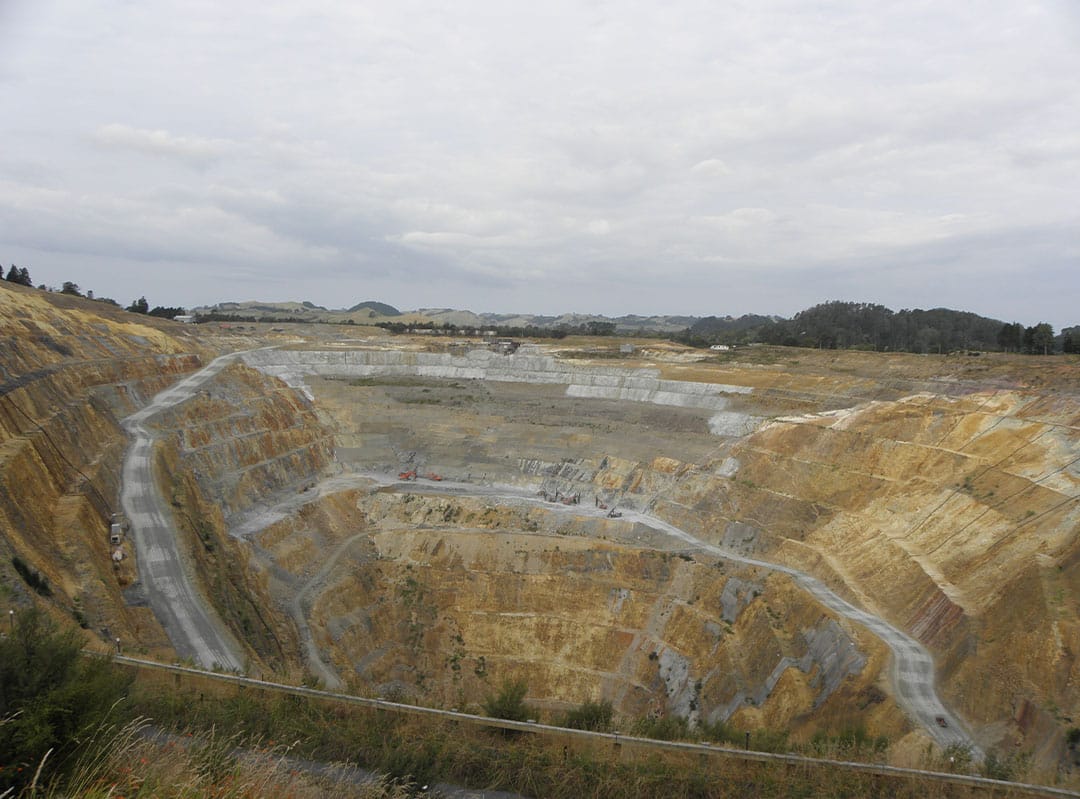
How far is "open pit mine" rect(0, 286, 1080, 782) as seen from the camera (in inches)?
859

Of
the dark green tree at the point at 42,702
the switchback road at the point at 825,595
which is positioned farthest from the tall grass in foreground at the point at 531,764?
the switchback road at the point at 825,595

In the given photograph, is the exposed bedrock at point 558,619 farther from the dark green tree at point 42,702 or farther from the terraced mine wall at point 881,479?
the dark green tree at point 42,702

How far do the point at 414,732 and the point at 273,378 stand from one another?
53.4m

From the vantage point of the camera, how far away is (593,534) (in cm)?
4072

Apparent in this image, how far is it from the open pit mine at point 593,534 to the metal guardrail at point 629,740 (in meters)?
2.60

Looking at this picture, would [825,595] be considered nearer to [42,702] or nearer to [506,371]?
[42,702]

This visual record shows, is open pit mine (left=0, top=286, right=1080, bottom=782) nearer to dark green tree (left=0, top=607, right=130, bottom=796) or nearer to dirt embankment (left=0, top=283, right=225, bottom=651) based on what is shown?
dirt embankment (left=0, top=283, right=225, bottom=651)

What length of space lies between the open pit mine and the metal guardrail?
8.53ft

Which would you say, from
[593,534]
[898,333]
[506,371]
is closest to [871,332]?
[898,333]

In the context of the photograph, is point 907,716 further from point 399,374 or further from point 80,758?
point 399,374

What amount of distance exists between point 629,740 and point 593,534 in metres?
28.9

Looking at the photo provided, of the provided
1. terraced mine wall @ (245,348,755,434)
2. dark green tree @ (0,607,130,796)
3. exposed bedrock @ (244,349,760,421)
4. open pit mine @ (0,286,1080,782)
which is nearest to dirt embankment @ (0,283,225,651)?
open pit mine @ (0,286,1080,782)

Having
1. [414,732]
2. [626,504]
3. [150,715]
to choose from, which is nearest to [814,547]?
[626,504]

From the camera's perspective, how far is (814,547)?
34781mm
